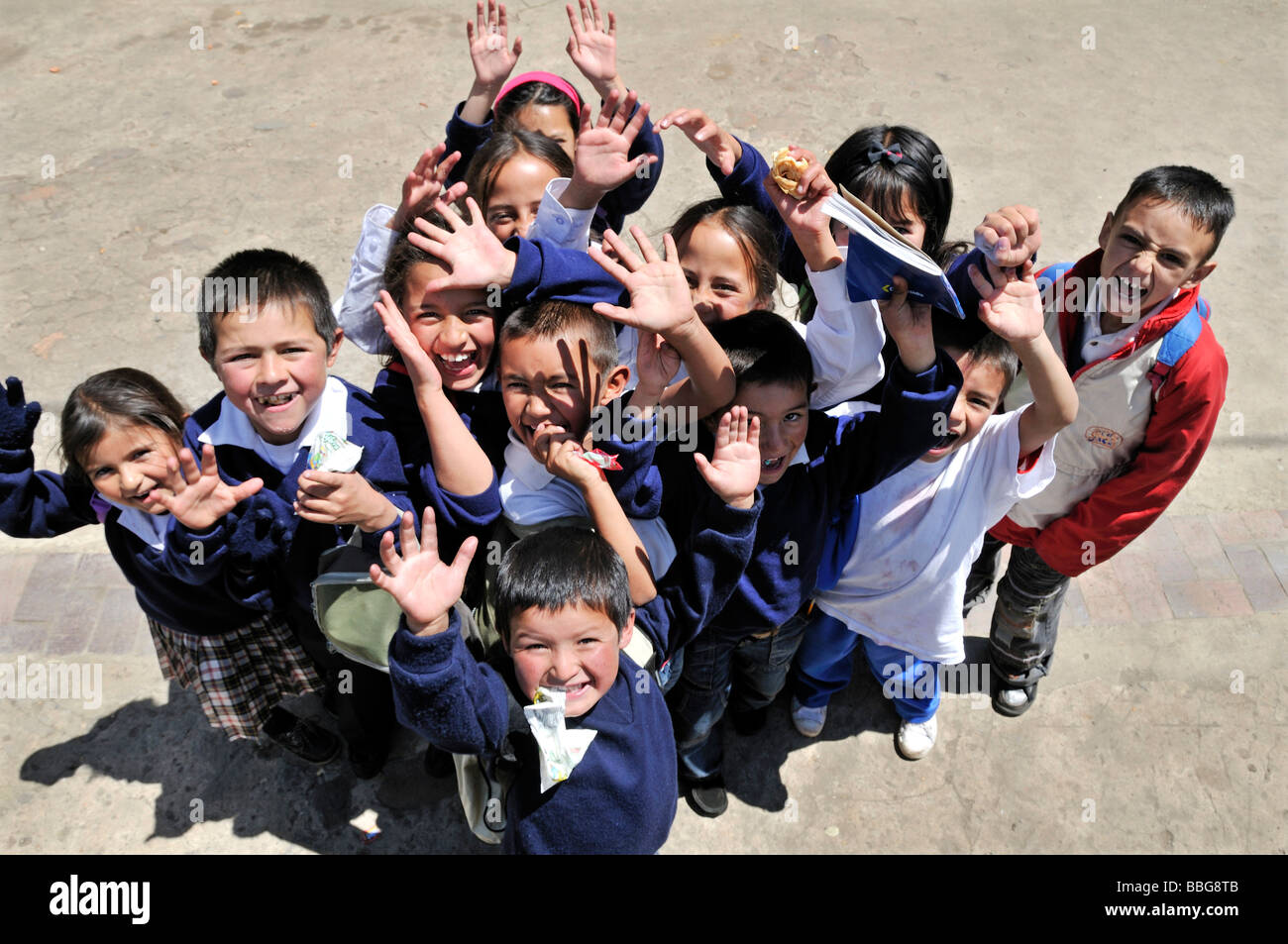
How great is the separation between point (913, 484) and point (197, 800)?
2283mm

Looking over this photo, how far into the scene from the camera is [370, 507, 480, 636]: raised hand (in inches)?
69.7

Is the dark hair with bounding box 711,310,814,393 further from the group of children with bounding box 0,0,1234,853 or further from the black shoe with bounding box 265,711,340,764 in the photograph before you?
the black shoe with bounding box 265,711,340,764

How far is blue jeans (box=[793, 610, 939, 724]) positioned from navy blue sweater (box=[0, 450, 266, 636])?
159 centimetres

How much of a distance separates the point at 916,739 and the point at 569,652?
155cm

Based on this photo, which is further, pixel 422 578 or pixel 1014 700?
pixel 1014 700

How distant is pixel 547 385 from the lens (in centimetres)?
212

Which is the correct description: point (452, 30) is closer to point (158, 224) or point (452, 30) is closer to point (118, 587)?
point (158, 224)

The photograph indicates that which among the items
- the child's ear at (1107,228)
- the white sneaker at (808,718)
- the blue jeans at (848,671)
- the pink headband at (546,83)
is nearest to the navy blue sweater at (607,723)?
the blue jeans at (848,671)

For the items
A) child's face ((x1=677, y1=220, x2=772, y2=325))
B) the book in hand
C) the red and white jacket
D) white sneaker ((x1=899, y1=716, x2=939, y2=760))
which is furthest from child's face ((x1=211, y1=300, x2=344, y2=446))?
white sneaker ((x1=899, y1=716, x2=939, y2=760))

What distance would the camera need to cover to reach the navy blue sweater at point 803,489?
214cm

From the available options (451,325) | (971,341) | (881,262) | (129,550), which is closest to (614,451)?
(451,325)

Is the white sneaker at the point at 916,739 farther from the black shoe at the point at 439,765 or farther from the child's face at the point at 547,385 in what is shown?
the child's face at the point at 547,385

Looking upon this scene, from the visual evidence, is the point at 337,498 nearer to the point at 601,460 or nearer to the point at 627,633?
the point at 601,460

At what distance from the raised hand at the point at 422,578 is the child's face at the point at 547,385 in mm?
359
